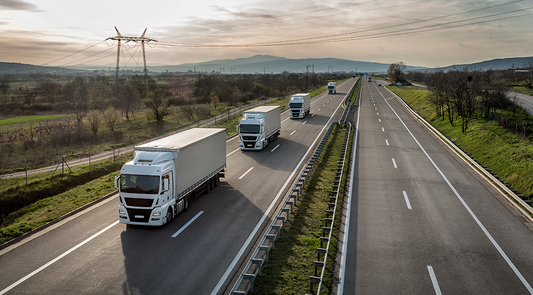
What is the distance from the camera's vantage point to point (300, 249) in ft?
37.7

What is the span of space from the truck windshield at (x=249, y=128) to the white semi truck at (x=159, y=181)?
11.7 meters

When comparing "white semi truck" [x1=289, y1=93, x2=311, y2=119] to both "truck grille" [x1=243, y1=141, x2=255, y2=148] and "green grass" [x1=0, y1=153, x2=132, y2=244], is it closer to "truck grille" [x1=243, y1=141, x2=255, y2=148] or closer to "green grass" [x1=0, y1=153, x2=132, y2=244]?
"truck grille" [x1=243, y1=141, x2=255, y2=148]

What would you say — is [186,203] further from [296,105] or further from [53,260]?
[296,105]

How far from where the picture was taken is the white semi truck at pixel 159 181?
12.9 m

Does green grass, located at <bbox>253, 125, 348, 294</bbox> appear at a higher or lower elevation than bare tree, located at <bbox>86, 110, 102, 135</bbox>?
lower

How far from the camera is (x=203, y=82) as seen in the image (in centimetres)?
9438

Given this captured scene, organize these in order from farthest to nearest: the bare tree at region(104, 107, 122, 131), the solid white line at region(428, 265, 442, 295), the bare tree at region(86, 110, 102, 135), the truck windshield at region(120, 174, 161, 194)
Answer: the bare tree at region(104, 107, 122, 131), the bare tree at region(86, 110, 102, 135), the truck windshield at region(120, 174, 161, 194), the solid white line at region(428, 265, 442, 295)

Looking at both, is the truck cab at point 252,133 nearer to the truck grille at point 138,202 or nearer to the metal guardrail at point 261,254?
the metal guardrail at point 261,254

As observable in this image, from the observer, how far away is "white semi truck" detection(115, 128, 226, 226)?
42.2ft

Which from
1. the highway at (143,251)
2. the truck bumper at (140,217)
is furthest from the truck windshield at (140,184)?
the highway at (143,251)

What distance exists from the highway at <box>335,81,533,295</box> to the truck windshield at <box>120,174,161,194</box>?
7.66m

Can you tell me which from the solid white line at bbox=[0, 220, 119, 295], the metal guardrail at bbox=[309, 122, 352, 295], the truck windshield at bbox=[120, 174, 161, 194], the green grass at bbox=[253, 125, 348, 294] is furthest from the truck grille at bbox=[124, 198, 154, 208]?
the metal guardrail at bbox=[309, 122, 352, 295]

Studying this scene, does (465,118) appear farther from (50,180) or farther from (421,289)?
(50,180)

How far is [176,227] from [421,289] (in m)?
9.38
